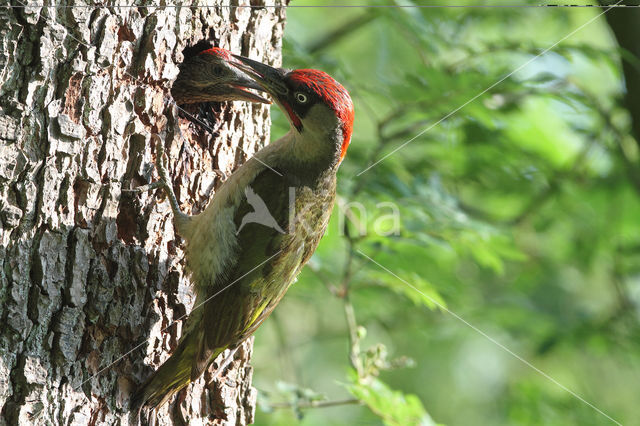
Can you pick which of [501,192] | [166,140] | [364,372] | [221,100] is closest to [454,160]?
[501,192]

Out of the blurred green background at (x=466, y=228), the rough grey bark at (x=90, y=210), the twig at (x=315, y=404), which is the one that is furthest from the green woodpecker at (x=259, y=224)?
the twig at (x=315, y=404)

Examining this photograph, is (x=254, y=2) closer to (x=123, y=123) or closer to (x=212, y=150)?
(x=212, y=150)

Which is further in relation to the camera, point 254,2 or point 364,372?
point 364,372

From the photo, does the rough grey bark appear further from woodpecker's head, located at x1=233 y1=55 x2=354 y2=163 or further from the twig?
the twig

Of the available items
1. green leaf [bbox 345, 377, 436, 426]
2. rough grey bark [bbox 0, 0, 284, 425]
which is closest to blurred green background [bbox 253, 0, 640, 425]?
green leaf [bbox 345, 377, 436, 426]

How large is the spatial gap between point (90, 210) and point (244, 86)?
0.90 meters

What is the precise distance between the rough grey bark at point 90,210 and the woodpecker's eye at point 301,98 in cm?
44

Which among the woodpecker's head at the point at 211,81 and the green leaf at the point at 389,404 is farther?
the green leaf at the point at 389,404

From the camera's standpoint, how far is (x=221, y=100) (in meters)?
2.93

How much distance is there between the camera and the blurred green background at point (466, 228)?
3.84 meters

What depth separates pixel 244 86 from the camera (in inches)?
114

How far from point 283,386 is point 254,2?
197cm

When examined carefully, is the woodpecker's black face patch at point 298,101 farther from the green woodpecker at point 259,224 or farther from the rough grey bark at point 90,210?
the rough grey bark at point 90,210

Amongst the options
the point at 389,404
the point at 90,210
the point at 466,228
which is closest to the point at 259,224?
the point at 90,210
